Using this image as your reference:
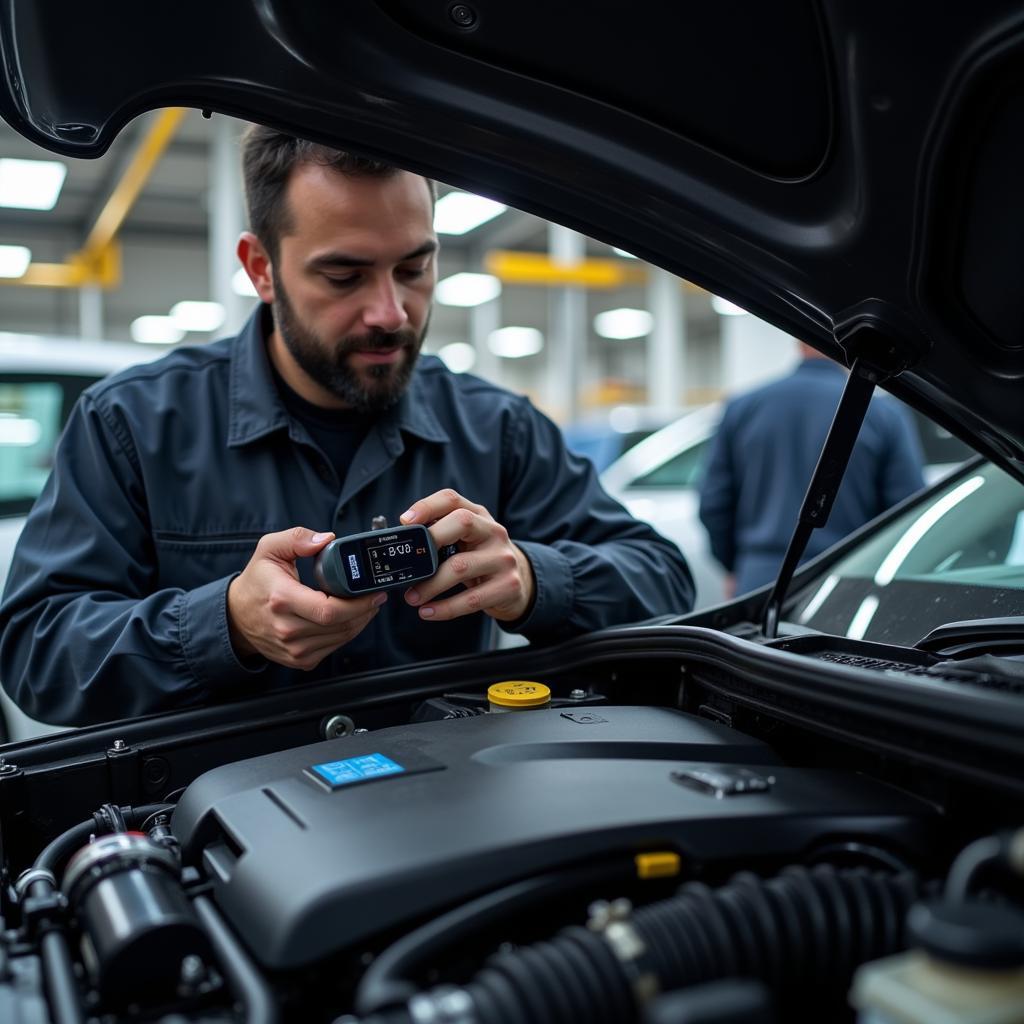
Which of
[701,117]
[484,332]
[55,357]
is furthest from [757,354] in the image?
[701,117]

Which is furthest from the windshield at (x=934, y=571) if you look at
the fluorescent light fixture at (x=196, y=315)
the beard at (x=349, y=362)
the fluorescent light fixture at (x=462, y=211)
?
the fluorescent light fixture at (x=196, y=315)

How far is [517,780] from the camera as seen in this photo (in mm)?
849

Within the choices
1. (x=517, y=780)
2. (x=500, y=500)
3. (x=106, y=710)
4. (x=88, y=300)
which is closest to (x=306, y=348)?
(x=500, y=500)

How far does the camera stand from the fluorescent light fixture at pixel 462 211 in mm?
8844

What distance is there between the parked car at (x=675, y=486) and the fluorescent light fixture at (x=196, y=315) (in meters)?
11.1

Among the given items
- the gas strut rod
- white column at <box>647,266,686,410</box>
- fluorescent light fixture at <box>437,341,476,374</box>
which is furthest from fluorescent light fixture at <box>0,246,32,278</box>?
the gas strut rod

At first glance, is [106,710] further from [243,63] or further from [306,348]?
[243,63]

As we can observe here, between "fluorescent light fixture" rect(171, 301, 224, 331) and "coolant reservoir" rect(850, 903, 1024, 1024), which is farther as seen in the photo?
"fluorescent light fixture" rect(171, 301, 224, 331)

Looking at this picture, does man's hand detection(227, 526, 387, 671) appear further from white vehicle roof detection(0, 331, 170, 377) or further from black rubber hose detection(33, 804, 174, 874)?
white vehicle roof detection(0, 331, 170, 377)

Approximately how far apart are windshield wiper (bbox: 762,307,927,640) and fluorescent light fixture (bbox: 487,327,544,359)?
1590 cm

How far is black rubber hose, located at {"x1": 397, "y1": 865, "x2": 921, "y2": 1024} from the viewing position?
0.59 m

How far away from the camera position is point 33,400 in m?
3.23

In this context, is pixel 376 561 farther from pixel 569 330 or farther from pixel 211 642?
pixel 569 330

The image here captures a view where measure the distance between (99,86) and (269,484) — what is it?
690 mm
